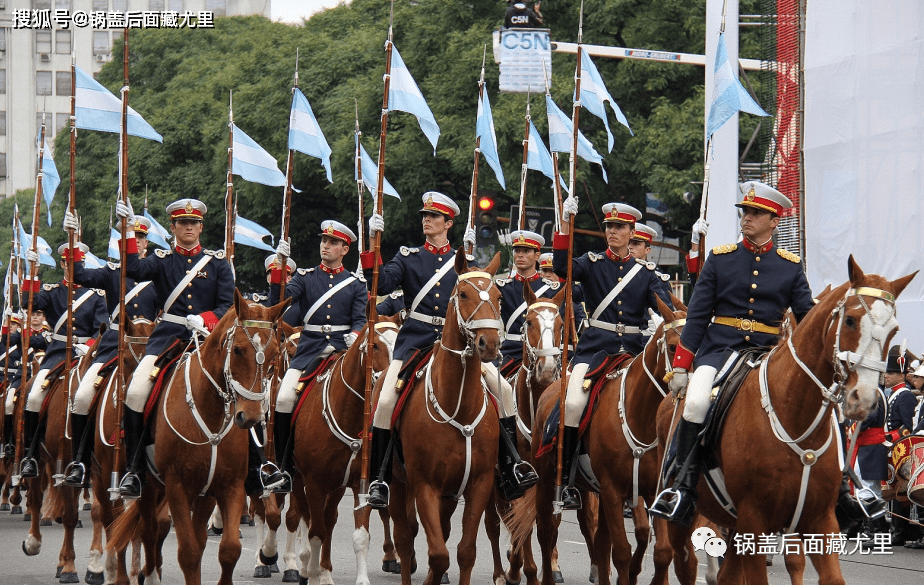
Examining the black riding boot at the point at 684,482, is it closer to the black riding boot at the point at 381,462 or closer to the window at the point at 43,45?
the black riding boot at the point at 381,462

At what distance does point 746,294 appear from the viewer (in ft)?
31.4

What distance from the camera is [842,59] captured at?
26.5 meters

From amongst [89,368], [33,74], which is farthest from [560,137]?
[33,74]

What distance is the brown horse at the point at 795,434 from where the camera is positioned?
809cm

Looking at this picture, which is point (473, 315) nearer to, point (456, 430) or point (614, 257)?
point (456, 430)

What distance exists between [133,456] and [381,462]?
195 centimetres

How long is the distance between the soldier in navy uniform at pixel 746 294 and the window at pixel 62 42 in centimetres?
9934

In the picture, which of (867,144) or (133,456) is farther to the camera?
(867,144)

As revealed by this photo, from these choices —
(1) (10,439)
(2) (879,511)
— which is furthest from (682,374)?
(1) (10,439)

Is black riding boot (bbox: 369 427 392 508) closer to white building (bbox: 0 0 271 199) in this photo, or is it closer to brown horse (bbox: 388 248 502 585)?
brown horse (bbox: 388 248 502 585)

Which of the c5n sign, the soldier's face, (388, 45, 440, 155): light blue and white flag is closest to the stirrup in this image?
(388, 45, 440, 155): light blue and white flag

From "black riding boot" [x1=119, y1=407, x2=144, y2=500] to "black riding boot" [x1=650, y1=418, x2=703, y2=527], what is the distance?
4236mm

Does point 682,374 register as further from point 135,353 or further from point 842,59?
point 842,59

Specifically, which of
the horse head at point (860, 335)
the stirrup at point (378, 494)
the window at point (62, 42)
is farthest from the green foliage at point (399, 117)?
the window at point (62, 42)
